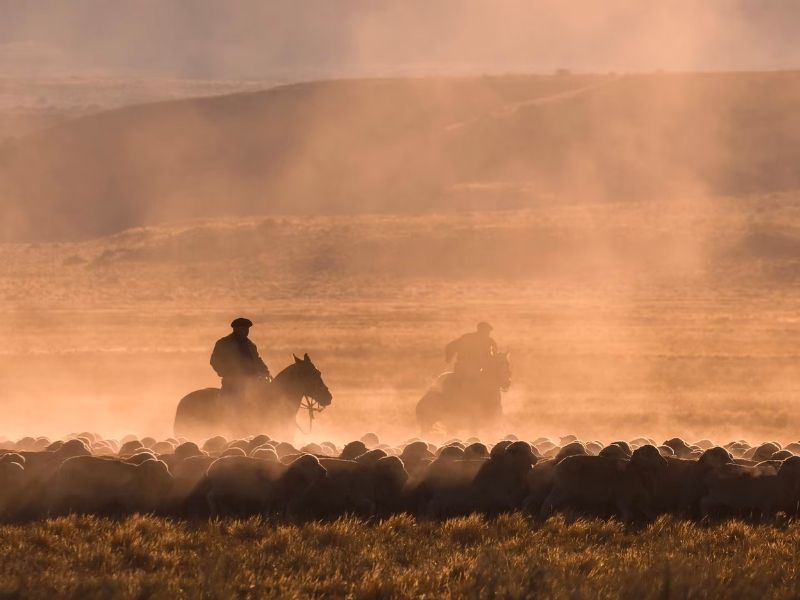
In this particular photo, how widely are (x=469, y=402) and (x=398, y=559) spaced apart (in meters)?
13.0

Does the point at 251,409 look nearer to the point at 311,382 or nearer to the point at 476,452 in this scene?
the point at 311,382

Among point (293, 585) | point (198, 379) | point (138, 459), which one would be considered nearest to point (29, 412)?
point (198, 379)

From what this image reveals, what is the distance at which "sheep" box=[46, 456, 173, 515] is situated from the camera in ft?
39.3

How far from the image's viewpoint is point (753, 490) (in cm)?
1256

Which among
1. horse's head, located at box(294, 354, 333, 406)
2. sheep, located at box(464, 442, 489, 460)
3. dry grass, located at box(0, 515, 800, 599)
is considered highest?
horse's head, located at box(294, 354, 333, 406)

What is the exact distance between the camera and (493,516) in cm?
1224

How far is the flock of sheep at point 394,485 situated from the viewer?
1211 cm

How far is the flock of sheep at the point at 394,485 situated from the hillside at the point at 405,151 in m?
94.8

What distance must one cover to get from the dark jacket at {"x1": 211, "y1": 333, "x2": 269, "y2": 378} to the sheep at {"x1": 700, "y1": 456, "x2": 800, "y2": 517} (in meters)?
7.99

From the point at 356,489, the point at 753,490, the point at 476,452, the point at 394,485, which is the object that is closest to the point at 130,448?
the point at 356,489

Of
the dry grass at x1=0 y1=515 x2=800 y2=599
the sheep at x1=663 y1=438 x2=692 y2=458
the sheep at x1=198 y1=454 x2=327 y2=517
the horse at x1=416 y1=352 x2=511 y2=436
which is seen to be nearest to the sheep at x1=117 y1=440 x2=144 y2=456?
the sheep at x1=198 y1=454 x2=327 y2=517

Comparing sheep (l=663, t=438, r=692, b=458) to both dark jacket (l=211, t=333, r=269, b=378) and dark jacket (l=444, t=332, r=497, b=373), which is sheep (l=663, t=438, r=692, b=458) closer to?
dark jacket (l=211, t=333, r=269, b=378)

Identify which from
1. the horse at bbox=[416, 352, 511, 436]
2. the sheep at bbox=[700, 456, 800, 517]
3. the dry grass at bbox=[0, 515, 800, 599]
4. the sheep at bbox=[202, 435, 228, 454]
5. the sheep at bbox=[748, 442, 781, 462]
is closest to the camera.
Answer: the dry grass at bbox=[0, 515, 800, 599]

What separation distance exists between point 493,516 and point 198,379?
3086 centimetres
